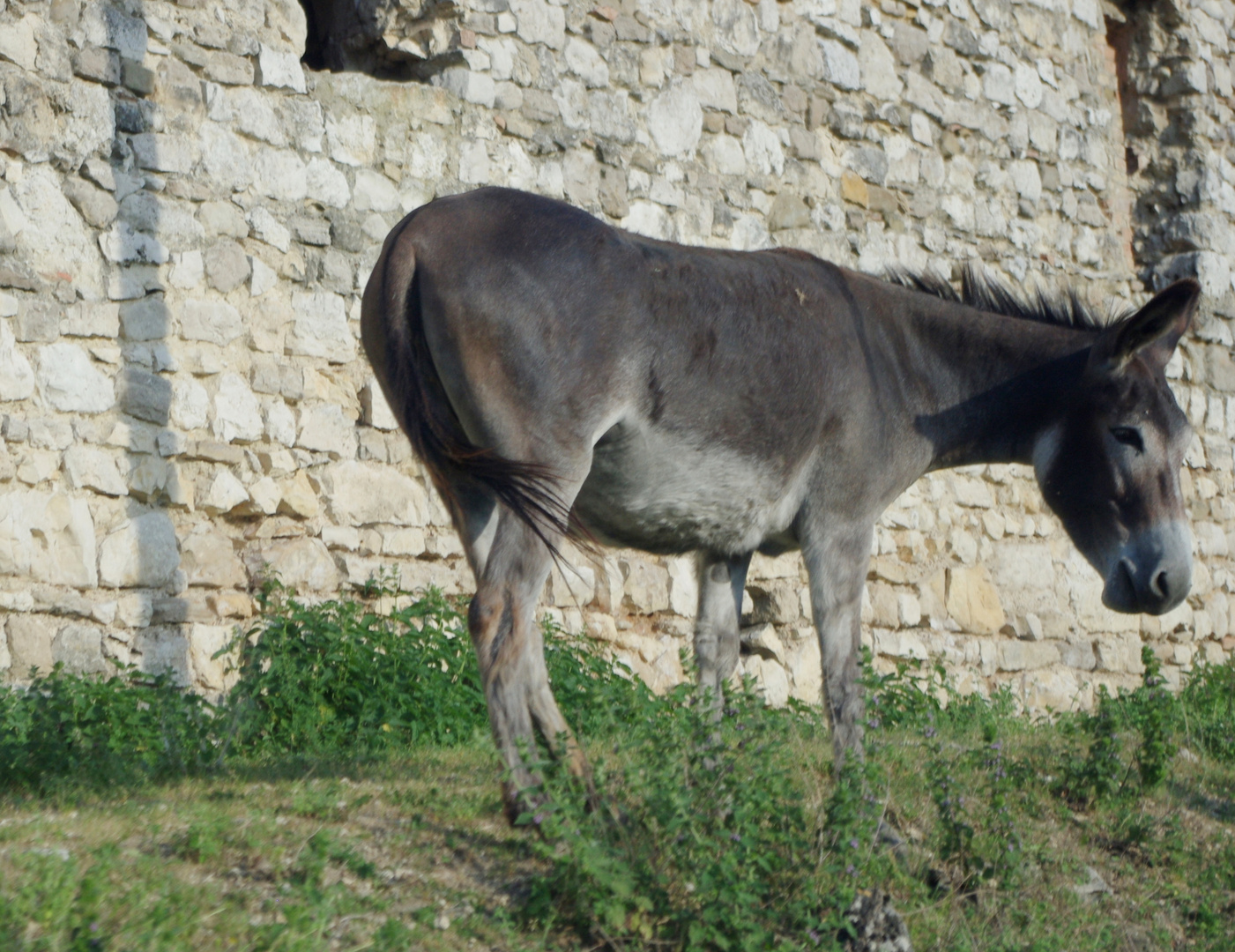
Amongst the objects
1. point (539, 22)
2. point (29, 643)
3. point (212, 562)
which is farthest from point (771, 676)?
point (29, 643)

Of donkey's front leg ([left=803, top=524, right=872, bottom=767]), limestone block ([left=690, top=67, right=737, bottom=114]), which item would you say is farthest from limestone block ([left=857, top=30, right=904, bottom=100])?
donkey's front leg ([left=803, top=524, right=872, bottom=767])

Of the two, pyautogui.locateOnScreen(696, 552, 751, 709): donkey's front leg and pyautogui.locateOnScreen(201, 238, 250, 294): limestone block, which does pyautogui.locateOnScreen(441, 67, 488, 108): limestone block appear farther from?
pyautogui.locateOnScreen(696, 552, 751, 709): donkey's front leg

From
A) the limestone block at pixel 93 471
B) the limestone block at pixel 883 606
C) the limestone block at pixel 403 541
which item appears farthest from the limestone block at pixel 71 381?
the limestone block at pixel 883 606

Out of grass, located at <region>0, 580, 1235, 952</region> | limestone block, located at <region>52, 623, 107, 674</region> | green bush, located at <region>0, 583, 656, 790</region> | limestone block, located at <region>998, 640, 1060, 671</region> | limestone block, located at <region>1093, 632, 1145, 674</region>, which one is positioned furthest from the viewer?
limestone block, located at <region>1093, 632, 1145, 674</region>

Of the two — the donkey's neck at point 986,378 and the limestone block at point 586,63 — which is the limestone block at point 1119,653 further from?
the limestone block at point 586,63

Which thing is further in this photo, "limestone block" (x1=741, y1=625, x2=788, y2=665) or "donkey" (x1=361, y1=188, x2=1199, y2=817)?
"limestone block" (x1=741, y1=625, x2=788, y2=665)

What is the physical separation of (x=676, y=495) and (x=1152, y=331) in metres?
1.92

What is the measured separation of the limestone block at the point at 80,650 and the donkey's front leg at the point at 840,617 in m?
2.71

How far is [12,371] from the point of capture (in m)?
4.72

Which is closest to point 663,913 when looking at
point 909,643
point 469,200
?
point 469,200

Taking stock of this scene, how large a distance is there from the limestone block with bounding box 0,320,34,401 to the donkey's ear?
3.97 meters

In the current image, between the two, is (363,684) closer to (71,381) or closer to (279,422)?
(279,422)

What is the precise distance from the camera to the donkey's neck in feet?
15.1

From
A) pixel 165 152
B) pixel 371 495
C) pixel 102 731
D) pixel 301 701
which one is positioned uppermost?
pixel 165 152
